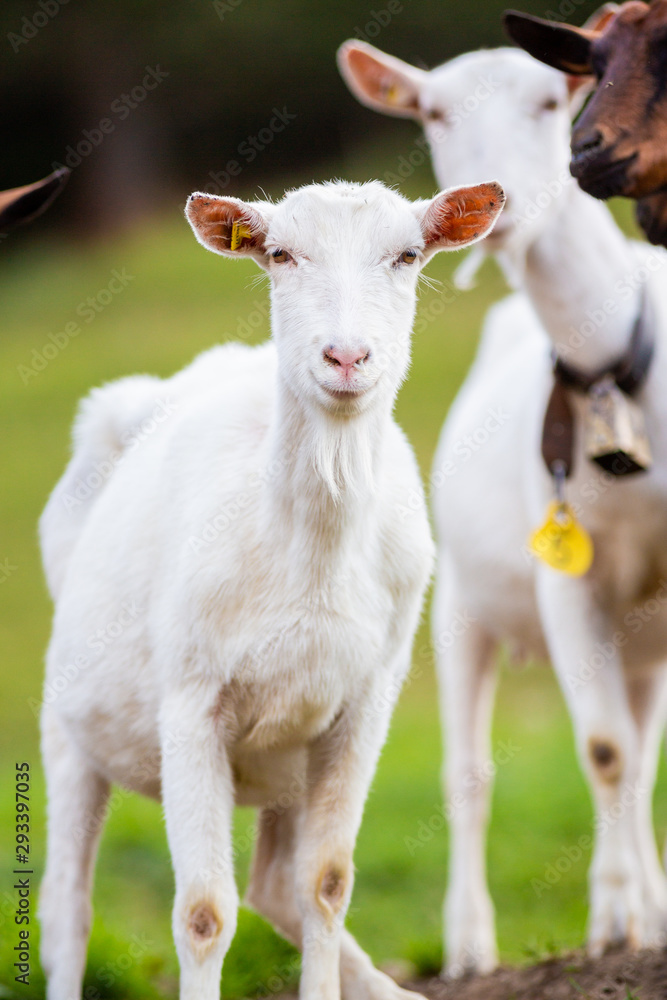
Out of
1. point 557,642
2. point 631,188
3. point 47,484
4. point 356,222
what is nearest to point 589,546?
point 557,642

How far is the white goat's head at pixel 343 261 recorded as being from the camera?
2877 millimetres

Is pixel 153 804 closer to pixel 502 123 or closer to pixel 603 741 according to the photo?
pixel 603 741

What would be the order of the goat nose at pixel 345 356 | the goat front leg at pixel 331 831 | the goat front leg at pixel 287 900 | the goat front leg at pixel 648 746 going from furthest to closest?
the goat front leg at pixel 648 746
the goat front leg at pixel 287 900
the goat front leg at pixel 331 831
the goat nose at pixel 345 356

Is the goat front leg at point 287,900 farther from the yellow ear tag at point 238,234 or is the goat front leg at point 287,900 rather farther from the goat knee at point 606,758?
the yellow ear tag at point 238,234

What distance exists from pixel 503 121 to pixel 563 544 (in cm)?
150

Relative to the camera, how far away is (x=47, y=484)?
15570 millimetres

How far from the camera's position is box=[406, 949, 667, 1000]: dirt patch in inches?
144

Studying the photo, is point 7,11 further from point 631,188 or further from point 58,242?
point 631,188

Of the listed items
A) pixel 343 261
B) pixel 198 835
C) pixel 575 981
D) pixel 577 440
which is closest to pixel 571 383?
pixel 577 440

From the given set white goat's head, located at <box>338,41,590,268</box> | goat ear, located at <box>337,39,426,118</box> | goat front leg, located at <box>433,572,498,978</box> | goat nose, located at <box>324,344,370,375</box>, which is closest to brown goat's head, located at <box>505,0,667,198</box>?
white goat's head, located at <box>338,41,590,268</box>

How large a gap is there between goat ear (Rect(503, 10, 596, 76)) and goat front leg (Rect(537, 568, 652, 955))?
5.77 ft

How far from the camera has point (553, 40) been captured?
4207 mm

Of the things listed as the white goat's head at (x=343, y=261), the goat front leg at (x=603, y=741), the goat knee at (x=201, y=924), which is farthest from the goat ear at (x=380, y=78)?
the goat knee at (x=201, y=924)

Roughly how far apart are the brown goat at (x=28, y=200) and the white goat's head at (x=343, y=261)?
2.18ft
